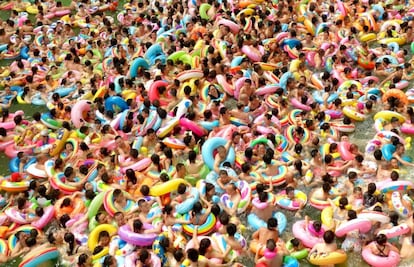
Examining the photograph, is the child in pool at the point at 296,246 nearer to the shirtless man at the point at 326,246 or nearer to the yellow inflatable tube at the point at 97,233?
the shirtless man at the point at 326,246

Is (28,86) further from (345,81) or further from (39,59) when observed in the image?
(345,81)

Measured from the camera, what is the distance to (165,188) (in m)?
8.68

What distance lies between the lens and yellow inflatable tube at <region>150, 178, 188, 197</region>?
28.5 ft

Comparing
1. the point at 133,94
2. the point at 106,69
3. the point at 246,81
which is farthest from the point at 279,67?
the point at 106,69

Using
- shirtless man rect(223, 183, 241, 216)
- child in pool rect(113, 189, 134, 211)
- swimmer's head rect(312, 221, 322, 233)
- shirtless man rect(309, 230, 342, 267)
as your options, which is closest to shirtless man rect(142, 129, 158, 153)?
child in pool rect(113, 189, 134, 211)

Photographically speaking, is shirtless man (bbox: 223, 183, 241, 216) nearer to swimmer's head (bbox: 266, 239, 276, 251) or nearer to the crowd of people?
the crowd of people

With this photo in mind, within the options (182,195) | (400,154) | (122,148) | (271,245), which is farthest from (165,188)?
(400,154)

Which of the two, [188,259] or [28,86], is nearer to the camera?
[188,259]

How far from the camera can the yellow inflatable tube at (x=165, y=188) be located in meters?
8.69

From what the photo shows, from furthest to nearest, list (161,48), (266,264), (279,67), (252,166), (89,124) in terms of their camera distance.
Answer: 1. (161,48)
2. (279,67)
3. (89,124)
4. (252,166)
5. (266,264)

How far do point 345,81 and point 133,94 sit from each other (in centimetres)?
485

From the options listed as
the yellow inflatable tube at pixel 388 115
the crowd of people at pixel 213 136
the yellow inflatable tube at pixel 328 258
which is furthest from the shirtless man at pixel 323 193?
the yellow inflatable tube at pixel 388 115

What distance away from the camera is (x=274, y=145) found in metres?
9.66

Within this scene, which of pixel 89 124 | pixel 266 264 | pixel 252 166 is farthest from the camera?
pixel 89 124
